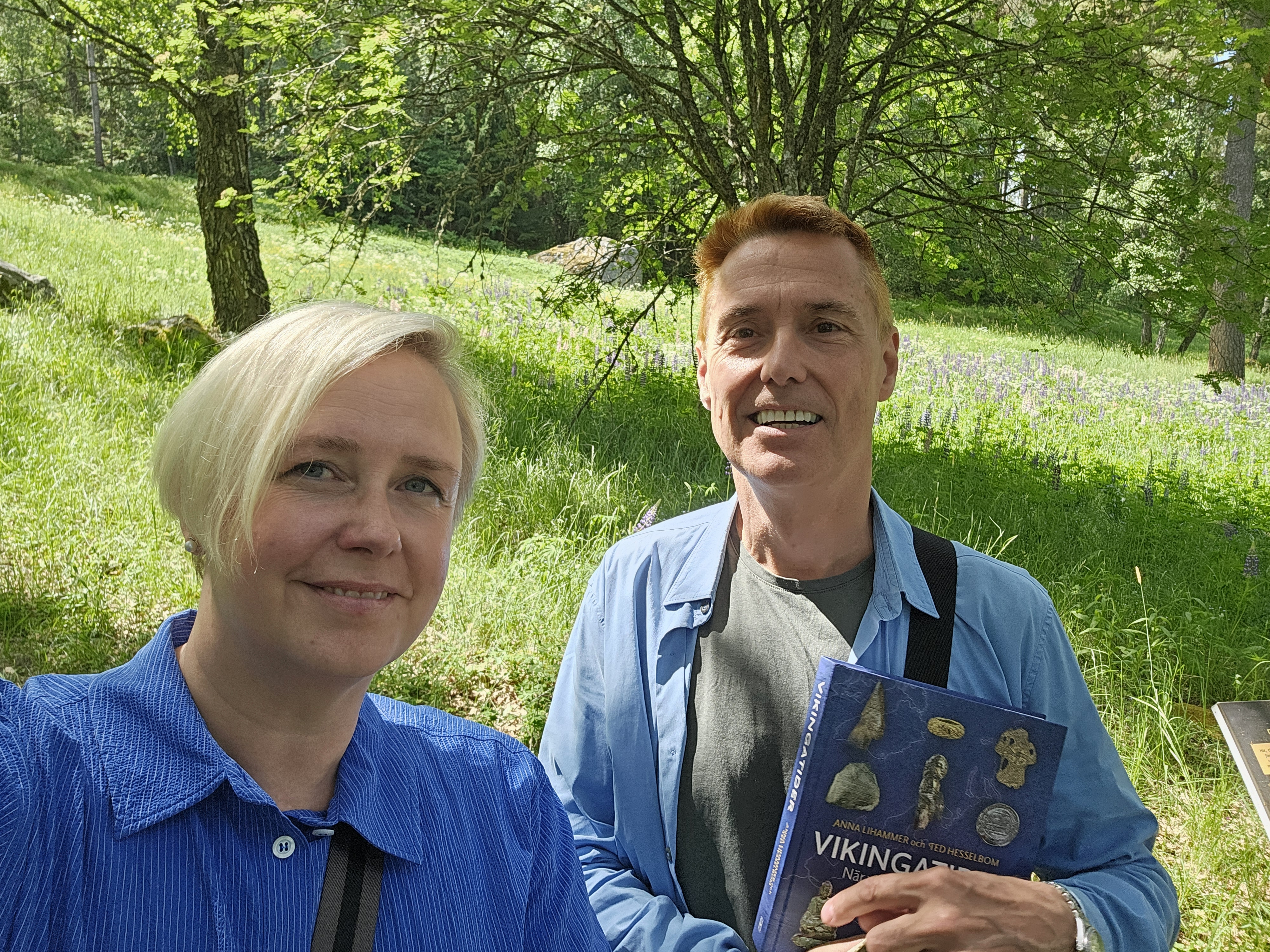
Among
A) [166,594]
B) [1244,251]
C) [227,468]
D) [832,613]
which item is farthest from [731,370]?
[1244,251]

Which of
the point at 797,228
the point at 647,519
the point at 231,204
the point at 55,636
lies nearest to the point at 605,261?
the point at 231,204

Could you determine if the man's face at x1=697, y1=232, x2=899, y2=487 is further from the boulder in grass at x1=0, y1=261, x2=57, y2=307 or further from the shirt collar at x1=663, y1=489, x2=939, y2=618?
the boulder in grass at x1=0, y1=261, x2=57, y2=307

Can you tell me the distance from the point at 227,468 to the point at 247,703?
0.34 metres

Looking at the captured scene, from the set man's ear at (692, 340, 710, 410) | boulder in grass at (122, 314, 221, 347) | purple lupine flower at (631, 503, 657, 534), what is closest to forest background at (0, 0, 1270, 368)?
boulder in grass at (122, 314, 221, 347)

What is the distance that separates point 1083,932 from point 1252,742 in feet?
4.53

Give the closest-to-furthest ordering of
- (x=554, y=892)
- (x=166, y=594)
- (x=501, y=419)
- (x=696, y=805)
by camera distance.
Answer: (x=554, y=892)
(x=696, y=805)
(x=166, y=594)
(x=501, y=419)

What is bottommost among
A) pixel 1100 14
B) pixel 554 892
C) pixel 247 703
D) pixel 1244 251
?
pixel 554 892

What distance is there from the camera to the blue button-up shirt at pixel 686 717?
1775 mm

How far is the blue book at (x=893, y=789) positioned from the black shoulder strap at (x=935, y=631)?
0.22 metres

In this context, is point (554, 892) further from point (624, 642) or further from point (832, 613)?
point (832, 613)

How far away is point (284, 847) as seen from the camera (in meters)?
1.24

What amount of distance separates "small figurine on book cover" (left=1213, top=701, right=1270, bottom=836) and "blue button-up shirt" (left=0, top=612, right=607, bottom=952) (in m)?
2.02

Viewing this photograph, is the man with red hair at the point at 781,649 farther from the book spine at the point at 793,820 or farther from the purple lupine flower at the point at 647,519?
the purple lupine flower at the point at 647,519

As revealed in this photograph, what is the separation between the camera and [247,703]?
1321 mm
